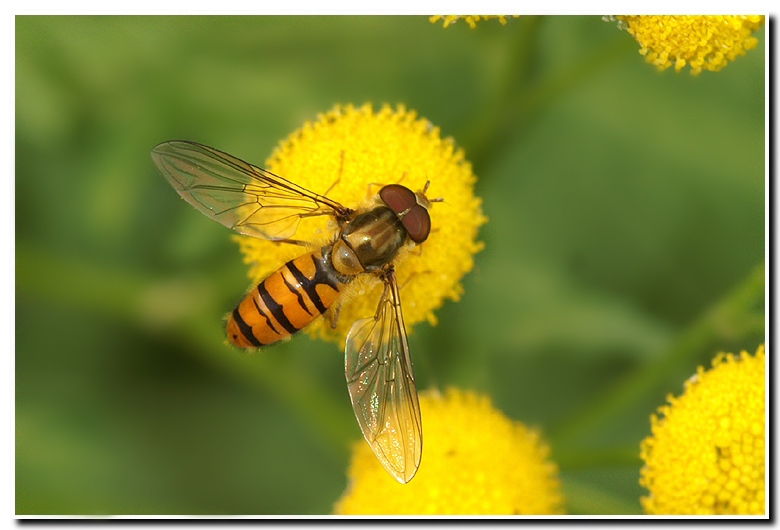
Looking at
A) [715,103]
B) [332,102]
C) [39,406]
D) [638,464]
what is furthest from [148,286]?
[715,103]

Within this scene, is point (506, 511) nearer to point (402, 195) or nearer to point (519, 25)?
point (402, 195)

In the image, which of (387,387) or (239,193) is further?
(239,193)

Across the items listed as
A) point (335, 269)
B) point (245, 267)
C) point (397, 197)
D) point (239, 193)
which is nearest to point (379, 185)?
point (397, 197)

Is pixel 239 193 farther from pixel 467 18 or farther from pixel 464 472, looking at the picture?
pixel 464 472

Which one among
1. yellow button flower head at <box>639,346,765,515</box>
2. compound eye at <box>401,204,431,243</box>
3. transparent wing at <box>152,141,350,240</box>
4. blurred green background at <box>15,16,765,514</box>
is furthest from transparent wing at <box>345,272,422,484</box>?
yellow button flower head at <box>639,346,765,515</box>

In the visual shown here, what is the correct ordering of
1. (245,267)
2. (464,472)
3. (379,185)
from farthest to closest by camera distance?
(245,267) < (464,472) < (379,185)
